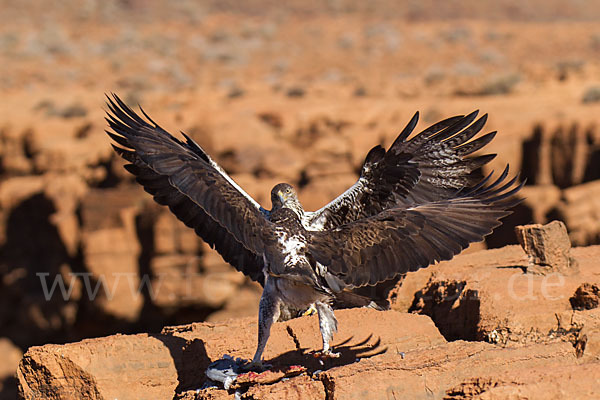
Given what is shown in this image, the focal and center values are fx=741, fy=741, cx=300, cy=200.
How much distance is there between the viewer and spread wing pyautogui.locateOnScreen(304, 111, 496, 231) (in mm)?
6914

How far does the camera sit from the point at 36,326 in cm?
2122

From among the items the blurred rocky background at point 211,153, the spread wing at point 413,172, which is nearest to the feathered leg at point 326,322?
the spread wing at point 413,172

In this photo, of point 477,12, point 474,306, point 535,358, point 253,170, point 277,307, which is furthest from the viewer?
point 477,12

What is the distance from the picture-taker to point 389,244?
19.9 feet

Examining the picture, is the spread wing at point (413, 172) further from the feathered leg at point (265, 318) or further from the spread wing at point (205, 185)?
the feathered leg at point (265, 318)

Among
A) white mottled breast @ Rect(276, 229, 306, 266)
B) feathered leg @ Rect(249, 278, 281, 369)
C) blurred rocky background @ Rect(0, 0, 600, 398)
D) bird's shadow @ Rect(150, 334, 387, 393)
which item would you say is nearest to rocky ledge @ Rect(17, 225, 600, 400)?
bird's shadow @ Rect(150, 334, 387, 393)

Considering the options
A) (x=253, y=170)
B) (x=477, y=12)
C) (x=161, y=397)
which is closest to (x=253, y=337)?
(x=161, y=397)

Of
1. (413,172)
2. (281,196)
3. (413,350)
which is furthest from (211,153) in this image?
(413,350)

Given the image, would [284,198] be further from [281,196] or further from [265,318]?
[265,318]

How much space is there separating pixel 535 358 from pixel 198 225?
3.26 m

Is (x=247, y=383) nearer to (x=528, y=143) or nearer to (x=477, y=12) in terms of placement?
(x=528, y=143)

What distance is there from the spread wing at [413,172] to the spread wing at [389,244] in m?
0.74

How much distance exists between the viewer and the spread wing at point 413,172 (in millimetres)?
6914

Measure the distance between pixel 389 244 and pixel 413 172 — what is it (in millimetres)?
→ 1335
